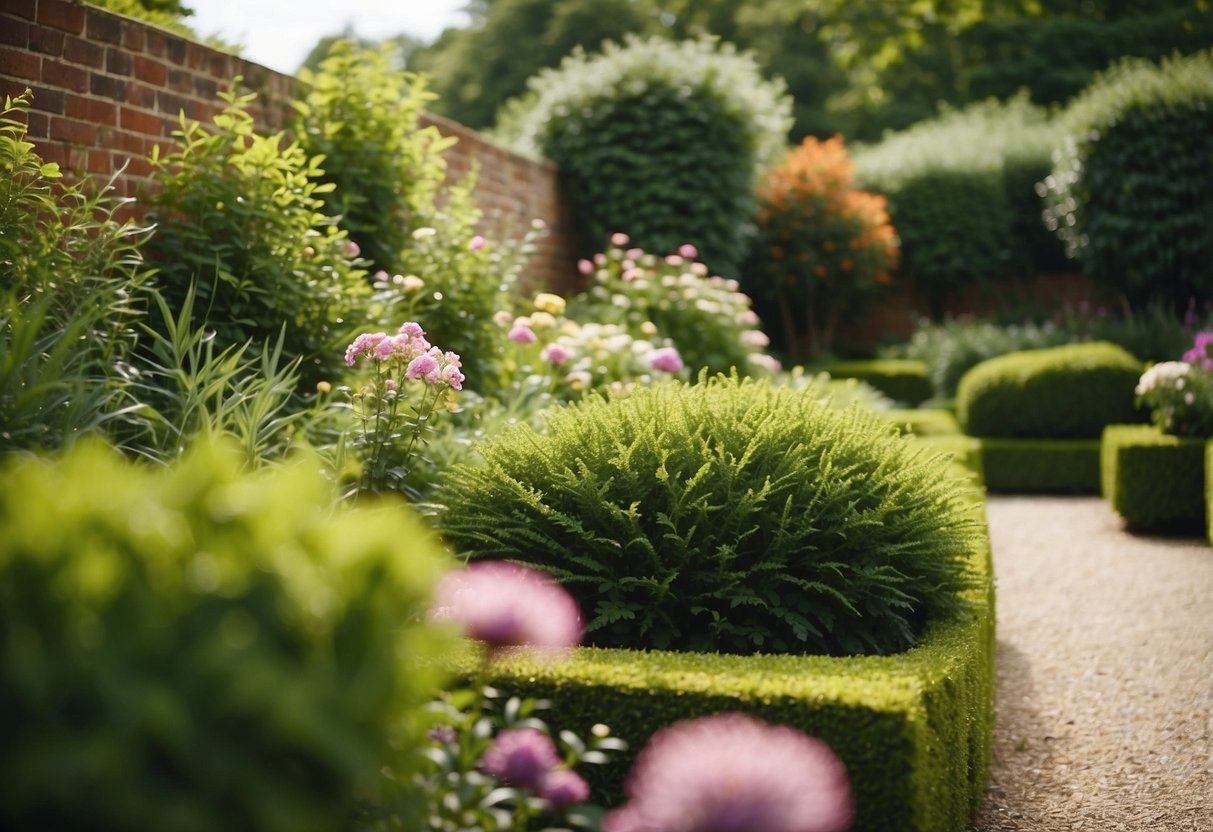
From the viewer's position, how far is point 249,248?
395 centimetres

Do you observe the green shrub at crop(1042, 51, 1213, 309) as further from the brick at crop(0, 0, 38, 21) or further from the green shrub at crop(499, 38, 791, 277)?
the brick at crop(0, 0, 38, 21)

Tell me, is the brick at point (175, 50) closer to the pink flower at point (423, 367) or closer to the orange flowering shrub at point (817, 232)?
the pink flower at point (423, 367)

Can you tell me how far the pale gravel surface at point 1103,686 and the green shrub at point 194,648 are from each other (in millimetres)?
2541

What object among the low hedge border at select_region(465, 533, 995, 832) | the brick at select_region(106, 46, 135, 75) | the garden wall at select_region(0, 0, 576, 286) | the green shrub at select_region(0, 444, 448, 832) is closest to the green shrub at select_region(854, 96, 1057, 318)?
the garden wall at select_region(0, 0, 576, 286)

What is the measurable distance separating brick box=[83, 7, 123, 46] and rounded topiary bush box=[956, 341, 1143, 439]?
820cm

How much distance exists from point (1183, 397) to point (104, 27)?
22.9 ft

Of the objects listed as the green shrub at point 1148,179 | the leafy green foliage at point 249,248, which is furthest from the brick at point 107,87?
the green shrub at point 1148,179

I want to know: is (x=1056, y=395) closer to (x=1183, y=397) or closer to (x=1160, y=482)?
(x=1183, y=397)

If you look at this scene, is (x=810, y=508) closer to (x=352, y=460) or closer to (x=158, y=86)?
(x=352, y=460)

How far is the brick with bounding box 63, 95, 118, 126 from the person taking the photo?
149 inches

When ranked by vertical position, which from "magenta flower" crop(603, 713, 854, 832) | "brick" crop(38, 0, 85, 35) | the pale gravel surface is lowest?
the pale gravel surface

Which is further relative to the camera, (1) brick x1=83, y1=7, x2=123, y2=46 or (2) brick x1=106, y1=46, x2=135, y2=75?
(2) brick x1=106, y1=46, x2=135, y2=75

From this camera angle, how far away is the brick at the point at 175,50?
4266mm

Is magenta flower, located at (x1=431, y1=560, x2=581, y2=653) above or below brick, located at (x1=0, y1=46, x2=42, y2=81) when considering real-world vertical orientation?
below
